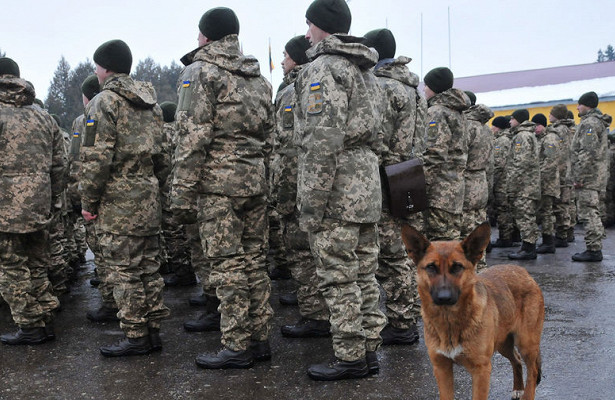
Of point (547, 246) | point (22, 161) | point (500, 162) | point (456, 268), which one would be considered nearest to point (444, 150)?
point (456, 268)

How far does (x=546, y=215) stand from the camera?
10594 mm

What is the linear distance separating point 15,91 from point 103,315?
88.4 inches

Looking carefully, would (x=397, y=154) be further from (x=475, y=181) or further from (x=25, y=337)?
(x=25, y=337)

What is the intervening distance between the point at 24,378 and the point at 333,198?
257cm

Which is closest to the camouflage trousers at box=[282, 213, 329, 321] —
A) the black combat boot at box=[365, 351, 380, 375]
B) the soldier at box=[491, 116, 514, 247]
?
the black combat boot at box=[365, 351, 380, 375]

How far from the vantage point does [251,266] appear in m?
4.66

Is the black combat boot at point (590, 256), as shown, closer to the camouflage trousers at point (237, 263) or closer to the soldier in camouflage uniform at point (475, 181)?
the soldier in camouflage uniform at point (475, 181)

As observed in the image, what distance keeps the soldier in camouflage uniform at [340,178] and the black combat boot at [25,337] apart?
8.38 ft

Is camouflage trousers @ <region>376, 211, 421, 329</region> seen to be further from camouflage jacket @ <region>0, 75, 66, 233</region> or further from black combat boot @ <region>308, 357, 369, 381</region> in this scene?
camouflage jacket @ <region>0, 75, 66, 233</region>

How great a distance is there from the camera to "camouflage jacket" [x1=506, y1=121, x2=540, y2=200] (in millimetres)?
10086

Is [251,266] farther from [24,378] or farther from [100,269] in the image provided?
[100,269]

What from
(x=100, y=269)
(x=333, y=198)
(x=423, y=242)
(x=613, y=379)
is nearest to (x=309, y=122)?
(x=333, y=198)

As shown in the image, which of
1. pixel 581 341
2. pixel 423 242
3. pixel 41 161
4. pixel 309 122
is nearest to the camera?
pixel 423 242

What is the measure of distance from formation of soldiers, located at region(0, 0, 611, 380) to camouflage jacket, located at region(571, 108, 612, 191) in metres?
4.13
